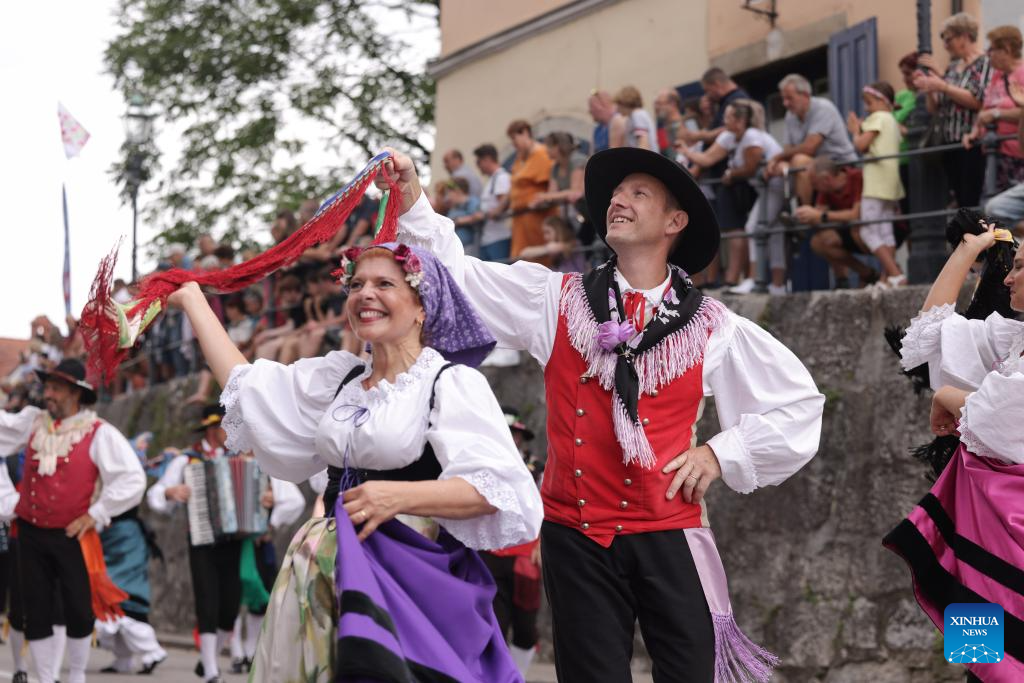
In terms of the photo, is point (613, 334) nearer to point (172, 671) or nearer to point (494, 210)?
point (494, 210)

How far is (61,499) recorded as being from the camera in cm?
895

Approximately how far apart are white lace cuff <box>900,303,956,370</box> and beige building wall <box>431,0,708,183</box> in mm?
8522

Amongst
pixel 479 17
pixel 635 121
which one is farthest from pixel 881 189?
pixel 479 17

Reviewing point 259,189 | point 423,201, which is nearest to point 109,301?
point 423,201

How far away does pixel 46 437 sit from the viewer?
912 cm

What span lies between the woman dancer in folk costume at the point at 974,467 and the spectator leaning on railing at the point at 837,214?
3978mm

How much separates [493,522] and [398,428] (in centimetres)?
36

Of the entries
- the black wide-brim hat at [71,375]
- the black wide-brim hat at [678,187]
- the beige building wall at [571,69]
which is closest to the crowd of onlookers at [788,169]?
the black wide-brim hat at [71,375]

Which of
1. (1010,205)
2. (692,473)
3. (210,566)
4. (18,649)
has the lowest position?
(18,649)

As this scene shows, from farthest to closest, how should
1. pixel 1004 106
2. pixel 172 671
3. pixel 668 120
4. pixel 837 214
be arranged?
pixel 172 671 → pixel 668 120 → pixel 837 214 → pixel 1004 106

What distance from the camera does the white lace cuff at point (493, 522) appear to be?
3.84 metres

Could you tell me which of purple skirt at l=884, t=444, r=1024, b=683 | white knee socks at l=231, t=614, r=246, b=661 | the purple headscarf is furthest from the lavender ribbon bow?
white knee socks at l=231, t=614, r=246, b=661

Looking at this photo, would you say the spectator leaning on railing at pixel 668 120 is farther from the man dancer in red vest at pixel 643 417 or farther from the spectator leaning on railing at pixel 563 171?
the man dancer in red vest at pixel 643 417

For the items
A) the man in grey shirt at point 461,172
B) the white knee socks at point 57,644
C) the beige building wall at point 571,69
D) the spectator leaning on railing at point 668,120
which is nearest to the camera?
the white knee socks at point 57,644
